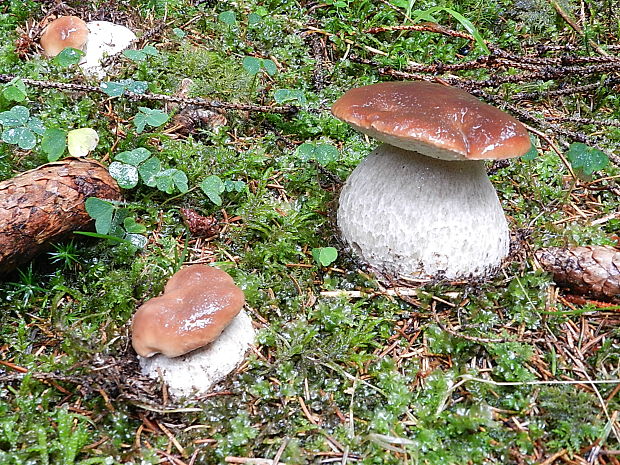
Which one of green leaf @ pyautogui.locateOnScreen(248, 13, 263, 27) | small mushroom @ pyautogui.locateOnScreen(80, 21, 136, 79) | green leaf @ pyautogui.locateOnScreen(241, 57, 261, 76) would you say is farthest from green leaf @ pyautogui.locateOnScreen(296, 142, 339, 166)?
small mushroom @ pyautogui.locateOnScreen(80, 21, 136, 79)

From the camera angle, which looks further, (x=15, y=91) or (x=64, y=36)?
(x=64, y=36)

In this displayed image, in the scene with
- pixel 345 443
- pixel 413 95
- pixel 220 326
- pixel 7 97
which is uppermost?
pixel 413 95

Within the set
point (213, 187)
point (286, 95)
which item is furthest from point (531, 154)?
point (213, 187)

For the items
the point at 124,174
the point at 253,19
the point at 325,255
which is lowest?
the point at 325,255

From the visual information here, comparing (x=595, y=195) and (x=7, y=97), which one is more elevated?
(x=7, y=97)

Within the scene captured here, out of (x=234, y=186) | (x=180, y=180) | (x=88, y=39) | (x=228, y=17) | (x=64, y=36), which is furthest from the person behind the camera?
(x=228, y=17)

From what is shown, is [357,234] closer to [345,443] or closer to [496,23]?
[345,443]

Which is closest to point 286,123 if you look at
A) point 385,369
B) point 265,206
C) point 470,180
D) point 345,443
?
point 265,206

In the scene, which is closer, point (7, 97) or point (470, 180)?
point (470, 180)

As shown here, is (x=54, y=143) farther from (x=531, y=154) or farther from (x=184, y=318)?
(x=531, y=154)
